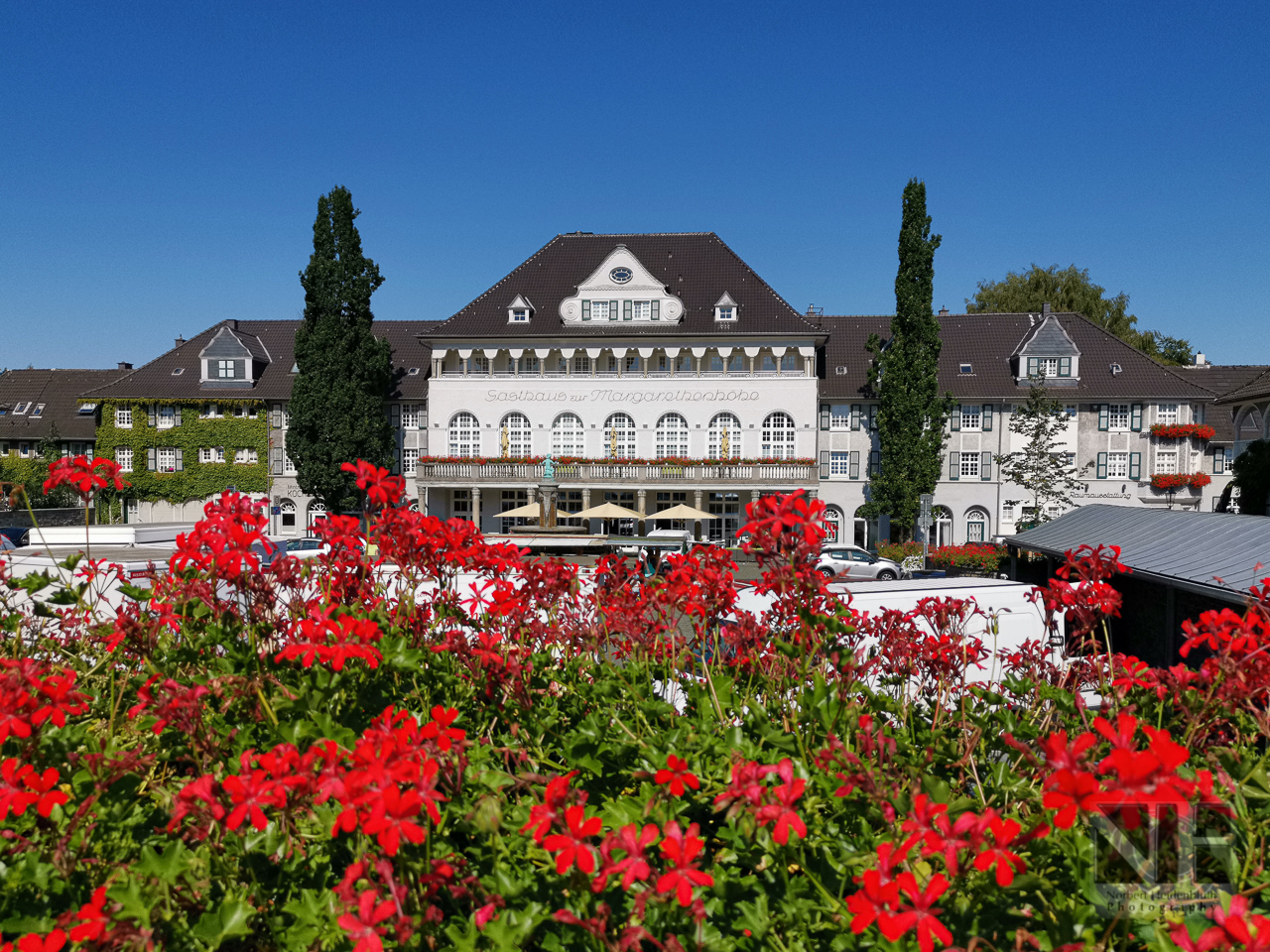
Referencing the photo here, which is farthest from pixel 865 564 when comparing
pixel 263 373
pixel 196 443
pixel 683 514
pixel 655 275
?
pixel 196 443

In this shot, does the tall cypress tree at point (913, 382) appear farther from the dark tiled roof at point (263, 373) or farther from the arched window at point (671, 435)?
the dark tiled roof at point (263, 373)

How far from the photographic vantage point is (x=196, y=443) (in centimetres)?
3931

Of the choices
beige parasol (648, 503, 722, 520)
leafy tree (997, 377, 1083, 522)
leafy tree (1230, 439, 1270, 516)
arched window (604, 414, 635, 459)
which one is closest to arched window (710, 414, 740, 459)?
arched window (604, 414, 635, 459)

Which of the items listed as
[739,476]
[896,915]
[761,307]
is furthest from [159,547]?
[896,915]

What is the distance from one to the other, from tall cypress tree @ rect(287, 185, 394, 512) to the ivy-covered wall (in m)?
7.14

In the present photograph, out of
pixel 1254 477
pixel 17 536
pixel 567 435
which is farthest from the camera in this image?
pixel 567 435

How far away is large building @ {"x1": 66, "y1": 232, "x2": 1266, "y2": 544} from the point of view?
3541 centimetres

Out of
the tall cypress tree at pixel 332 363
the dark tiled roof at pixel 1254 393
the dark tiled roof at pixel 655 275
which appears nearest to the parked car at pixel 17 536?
the tall cypress tree at pixel 332 363

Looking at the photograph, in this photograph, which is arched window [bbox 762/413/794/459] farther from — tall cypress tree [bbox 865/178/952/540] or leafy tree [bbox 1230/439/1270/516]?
leafy tree [bbox 1230/439/1270/516]

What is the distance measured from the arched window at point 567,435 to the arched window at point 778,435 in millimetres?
8815

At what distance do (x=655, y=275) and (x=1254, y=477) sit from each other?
25.4 m

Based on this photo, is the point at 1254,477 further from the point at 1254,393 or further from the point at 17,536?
the point at 17,536

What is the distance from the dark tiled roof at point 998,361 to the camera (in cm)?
3597

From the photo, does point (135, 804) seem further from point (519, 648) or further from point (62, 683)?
point (519, 648)
